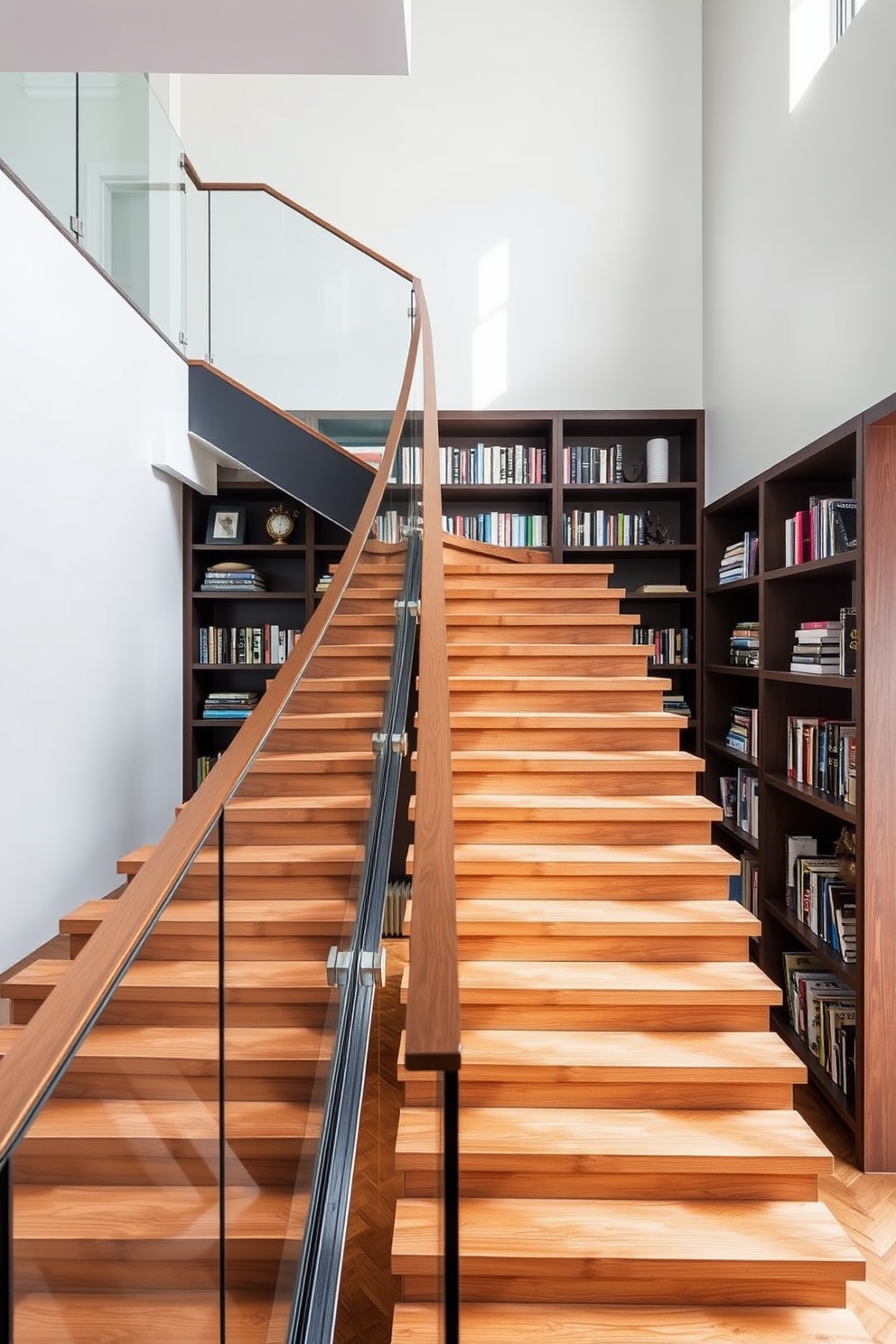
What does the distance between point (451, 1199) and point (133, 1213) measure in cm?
29

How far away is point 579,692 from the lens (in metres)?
3.44

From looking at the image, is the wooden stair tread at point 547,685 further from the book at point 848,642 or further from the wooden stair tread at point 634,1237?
the wooden stair tread at point 634,1237

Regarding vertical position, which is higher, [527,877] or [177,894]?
[177,894]

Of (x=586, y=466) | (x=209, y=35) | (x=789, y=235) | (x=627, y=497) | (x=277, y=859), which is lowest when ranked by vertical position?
(x=277, y=859)

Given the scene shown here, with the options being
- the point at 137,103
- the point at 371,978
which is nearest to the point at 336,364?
the point at 137,103

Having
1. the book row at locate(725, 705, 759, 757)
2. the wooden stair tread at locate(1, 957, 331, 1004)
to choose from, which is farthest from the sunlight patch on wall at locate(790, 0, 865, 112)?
the wooden stair tread at locate(1, 957, 331, 1004)

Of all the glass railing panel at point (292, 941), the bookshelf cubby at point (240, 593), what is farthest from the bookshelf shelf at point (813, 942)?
the bookshelf cubby at point (240, 593)

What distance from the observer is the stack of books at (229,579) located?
201 inches

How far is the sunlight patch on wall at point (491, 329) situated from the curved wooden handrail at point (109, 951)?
444cm

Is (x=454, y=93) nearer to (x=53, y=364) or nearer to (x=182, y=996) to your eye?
(x=53, y=364)

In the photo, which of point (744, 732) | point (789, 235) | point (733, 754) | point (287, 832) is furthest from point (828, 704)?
point (287, 832)

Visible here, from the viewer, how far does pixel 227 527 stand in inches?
205

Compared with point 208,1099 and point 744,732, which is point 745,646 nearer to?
point 744,732

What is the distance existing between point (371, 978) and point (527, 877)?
2.54 ft
